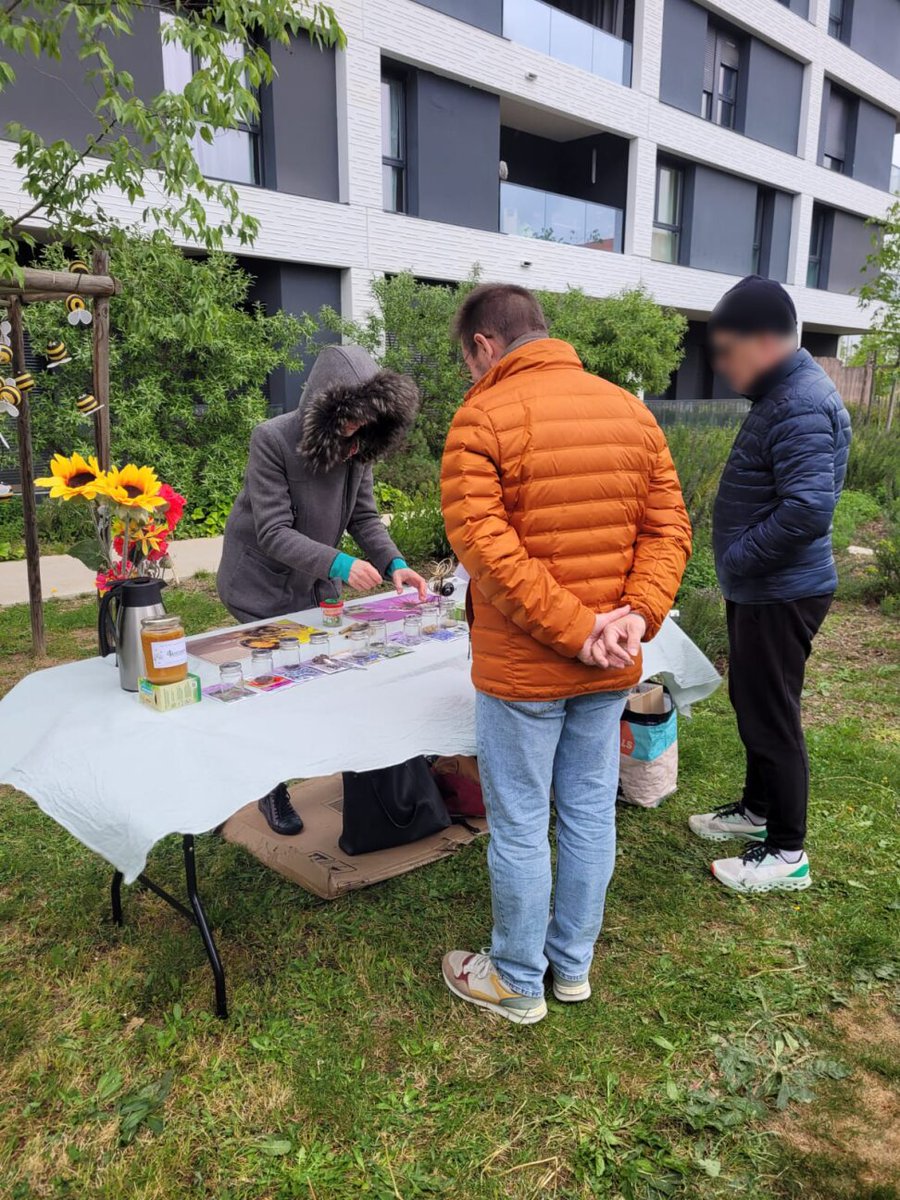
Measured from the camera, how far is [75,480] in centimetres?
236

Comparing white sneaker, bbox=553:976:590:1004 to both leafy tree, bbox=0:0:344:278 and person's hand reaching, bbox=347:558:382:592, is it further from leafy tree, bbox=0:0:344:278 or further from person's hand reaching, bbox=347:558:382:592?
leafy tree, bbox=0:0:344:278

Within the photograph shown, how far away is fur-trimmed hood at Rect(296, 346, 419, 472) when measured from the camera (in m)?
2.76

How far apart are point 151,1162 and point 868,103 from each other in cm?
2694

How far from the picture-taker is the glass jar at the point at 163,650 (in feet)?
7.04

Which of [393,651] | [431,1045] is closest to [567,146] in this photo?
[393,651]

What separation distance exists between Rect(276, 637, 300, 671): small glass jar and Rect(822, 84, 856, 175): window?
2357cm

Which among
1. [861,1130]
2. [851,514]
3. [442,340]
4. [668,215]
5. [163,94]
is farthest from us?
[668,215]

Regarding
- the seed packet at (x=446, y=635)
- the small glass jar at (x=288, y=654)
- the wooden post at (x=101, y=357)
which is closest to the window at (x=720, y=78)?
the wooden post at (x=101, y=357)

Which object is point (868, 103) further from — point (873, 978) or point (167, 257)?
point (873, 978)

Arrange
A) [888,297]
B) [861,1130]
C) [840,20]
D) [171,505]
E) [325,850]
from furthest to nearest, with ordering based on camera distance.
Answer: [840,20]
[888,297]
[325,850]
[171,505]
[861,1130]

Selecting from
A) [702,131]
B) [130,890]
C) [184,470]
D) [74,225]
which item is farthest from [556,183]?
[130,890]

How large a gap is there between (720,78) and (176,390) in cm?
1541

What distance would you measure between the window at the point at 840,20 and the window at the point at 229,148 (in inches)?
670

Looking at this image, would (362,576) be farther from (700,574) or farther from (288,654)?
(700,574)
